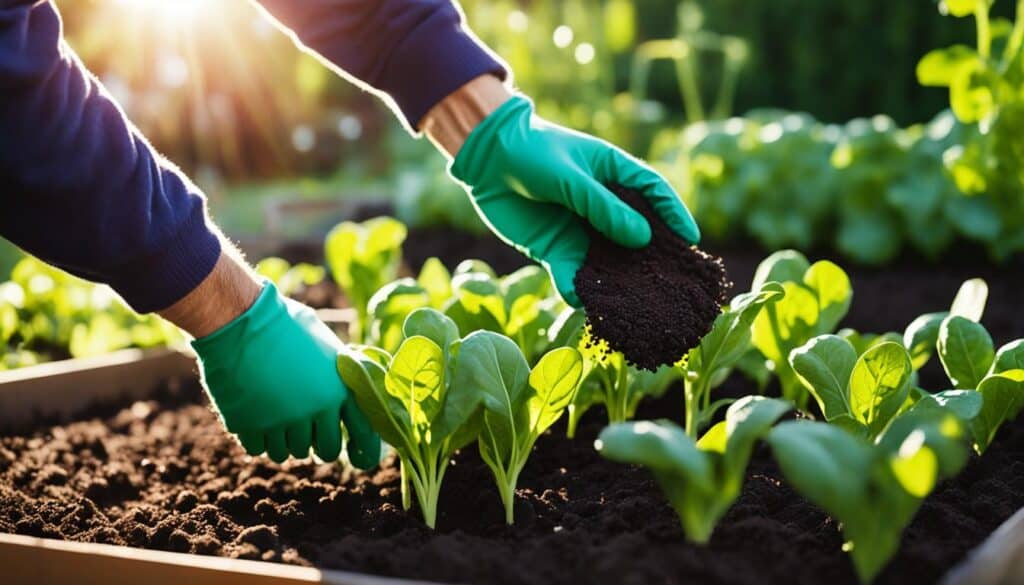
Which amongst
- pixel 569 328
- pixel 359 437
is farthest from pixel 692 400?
pixel 359 437

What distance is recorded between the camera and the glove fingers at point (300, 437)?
188cm

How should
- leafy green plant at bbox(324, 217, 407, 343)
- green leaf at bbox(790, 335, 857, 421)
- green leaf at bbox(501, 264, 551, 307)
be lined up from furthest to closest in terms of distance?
leafy green plant at bbox(324, 217, 407, 343)
green leaf at bbox(501, 264, 551, 307)
green leaf at bbox(790, 335, 857, 421)

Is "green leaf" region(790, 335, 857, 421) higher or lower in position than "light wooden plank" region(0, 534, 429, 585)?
higher

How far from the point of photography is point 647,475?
1.88 meters

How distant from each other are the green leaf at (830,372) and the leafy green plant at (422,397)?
48 centimetres

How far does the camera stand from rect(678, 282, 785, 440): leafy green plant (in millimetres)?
1758

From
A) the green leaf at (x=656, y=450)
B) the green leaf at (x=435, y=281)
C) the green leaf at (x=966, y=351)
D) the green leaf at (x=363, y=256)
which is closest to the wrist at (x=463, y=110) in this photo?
the green leaf at (x=435, y=281)

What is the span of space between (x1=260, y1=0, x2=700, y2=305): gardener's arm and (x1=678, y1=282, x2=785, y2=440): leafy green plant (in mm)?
234

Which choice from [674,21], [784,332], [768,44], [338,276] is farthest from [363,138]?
[784,332]

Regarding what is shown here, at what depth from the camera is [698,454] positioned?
48.8 inches

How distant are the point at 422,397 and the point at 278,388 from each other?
321 millimetres

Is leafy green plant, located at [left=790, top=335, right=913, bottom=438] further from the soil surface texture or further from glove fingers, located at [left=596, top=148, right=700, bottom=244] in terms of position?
glove fingers, located at [left=596, top=148, right=700, bottom=244]

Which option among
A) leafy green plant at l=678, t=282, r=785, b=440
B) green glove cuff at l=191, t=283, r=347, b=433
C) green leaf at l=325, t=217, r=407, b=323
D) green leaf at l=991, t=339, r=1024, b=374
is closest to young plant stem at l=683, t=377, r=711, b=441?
leafy green plant at l=678, t=282, r=785, b=440

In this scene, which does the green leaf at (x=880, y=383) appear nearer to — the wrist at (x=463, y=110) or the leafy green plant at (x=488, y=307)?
the leafy green plant at (x=488, y=307)
